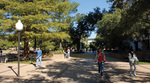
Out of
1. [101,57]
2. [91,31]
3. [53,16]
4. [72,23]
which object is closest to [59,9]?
[53,16]

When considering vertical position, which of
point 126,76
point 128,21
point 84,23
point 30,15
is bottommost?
point 126,76

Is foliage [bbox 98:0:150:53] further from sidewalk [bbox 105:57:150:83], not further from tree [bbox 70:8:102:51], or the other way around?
tree [bbox 70:8:102:51]

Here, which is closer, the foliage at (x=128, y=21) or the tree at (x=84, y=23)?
the foliage at (x=128, y=21)

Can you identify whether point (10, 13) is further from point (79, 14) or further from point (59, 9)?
point (79, 14)

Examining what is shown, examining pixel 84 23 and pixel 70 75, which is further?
pixel 84 23

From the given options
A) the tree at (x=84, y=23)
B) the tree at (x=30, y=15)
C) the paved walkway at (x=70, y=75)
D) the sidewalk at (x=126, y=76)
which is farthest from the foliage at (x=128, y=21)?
the tree at (x=84, y=23)

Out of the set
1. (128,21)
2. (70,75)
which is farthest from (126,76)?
(128,21)

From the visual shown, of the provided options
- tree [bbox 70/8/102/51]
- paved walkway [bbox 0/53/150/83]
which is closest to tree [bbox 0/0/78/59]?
paved walkway [bbox 0/53/150/83]

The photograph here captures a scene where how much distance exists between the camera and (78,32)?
32562 millimetres

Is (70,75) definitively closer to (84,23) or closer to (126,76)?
(126,76)

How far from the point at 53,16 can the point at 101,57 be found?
902cm

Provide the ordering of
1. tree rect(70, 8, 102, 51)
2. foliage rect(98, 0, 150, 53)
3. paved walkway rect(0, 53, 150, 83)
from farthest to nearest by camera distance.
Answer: tree rect(70, 8, 102, 51) → foliage rect(98, 0, 150, 53) → paved walkway rect(0, 53, 150, 83)

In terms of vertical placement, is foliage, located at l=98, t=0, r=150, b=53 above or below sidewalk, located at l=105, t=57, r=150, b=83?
above

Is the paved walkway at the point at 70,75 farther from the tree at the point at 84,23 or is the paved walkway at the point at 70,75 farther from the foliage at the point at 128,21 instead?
the tree at the point at 84,23
